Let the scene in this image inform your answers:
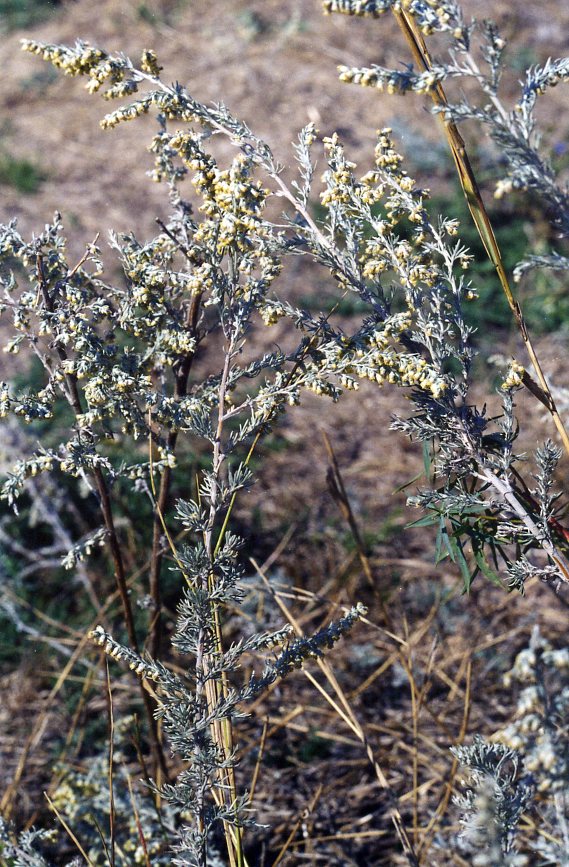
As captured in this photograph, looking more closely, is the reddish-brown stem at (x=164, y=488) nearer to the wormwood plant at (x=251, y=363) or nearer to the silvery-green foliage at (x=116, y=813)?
the wormwood plant at (x=251, y=363)

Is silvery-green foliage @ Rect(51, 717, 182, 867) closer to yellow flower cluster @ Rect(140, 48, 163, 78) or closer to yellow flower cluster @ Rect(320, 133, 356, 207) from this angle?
yellow flower cluster @ Rect(320, 133, 356, 207)

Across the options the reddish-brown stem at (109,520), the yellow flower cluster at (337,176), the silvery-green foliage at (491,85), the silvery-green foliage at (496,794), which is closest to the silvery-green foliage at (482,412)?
the silvery-green foliage at (491,85)

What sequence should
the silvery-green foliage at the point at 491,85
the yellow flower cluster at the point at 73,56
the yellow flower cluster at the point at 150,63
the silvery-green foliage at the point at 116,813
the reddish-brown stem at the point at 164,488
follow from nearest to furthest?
the silvery-green foliage at the point at 491,85 < the yellow flower cluster at the point at 73,56 < the yellow flower cluster at the point at 150,63 < the reddish-brown stem at the point at 164,488 < the silvery-green foliage at the point at 116,813

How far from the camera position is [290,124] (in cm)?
687

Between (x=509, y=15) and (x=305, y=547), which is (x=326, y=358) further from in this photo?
(x=509, y=15)

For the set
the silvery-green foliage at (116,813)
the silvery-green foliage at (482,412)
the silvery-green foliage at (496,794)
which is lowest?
the silvery-green foliage at (116,813)

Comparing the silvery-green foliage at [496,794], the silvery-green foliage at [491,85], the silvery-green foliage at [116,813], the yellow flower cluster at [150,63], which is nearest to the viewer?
the silvery-green foliage at [491,85]

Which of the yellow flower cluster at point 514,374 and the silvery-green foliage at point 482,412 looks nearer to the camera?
the silvery-green foliage at point 482,412

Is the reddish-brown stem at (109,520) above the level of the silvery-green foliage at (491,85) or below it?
below

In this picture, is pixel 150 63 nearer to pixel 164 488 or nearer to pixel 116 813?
pixel 164 488

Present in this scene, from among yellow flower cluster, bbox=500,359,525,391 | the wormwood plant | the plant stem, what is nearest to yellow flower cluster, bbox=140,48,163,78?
the wormwood plant

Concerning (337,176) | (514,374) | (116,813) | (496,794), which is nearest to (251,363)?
(337,176)

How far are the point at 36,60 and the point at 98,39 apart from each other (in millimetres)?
640

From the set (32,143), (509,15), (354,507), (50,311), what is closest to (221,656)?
(50,311)
